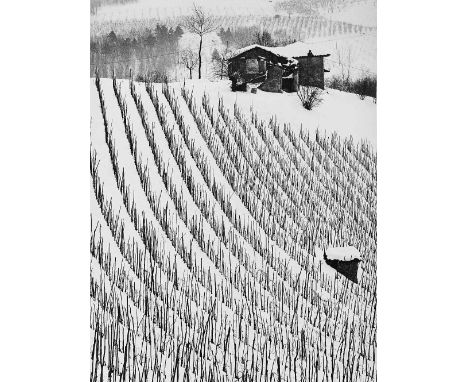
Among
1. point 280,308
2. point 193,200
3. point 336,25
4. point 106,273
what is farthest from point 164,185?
point 336,25

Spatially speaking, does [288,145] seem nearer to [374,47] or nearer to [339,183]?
[339,183]

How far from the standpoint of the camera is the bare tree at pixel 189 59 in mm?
5176

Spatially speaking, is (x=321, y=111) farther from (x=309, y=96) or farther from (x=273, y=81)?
(x=273, y=81)

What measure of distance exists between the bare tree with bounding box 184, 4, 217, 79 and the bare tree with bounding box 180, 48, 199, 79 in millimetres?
83

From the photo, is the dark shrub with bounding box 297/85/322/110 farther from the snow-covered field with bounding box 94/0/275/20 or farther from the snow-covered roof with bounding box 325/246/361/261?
the snow-covered roof with bounding box 325/246/361/261

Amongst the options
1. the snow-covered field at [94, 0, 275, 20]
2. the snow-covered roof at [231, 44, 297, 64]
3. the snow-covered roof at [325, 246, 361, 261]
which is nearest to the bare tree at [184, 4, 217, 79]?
the snow-covered field at [94, 0, 275, 20]

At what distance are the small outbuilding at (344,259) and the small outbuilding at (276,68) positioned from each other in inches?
33.3

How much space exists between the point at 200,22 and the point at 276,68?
461 millimetres

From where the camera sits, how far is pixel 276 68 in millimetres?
5270

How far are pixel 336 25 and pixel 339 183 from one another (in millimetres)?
806

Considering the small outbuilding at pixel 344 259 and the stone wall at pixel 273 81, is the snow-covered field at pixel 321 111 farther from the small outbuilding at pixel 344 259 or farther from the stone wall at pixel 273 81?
the small outbuilding at pixel 344 259

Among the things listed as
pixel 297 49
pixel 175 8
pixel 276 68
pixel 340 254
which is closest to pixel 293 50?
pixel 297 49

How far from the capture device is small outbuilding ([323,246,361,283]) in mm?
5216

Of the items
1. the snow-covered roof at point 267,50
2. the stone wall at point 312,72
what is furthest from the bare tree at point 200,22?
the stone wall at point 312,72
